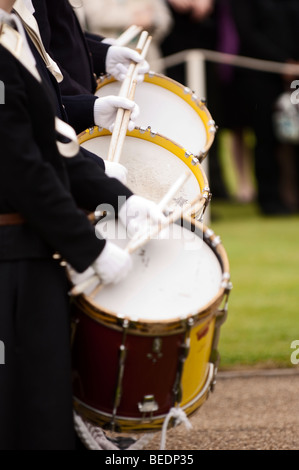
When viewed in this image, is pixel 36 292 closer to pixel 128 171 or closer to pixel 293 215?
pixel 128 171

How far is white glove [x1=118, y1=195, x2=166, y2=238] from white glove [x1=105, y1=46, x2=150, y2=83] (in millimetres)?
877

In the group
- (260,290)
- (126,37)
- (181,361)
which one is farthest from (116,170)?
(260,290)

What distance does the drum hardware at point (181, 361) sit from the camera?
2.16 meters

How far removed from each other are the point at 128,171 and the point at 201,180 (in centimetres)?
23

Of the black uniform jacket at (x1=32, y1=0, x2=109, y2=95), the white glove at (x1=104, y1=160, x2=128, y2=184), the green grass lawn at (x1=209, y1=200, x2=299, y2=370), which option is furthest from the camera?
the green grass lawn at (x1=209, y1=200, x2=299, y2=370)

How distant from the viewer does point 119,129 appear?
2.57 m

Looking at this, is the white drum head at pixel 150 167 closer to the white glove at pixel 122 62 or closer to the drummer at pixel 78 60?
the drummer at pixel 78 60

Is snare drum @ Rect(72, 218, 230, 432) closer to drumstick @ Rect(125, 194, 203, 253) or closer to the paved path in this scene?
drumstick @ Rect(125, 194, 203, 253)

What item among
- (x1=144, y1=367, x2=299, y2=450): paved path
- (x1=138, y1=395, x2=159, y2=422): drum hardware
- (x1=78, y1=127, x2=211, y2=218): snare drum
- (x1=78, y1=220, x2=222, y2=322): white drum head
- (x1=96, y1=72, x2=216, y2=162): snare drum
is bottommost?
(x1=144, y1=367, x2=299, y2=450): paved path

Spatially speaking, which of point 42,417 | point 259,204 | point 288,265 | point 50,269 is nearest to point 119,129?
point 50,269

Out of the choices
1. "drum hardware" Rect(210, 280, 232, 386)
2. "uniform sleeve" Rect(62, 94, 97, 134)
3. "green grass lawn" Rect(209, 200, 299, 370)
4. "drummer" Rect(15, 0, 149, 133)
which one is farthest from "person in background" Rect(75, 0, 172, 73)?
"drum hardware" Rect(210, 280, 232, 386)

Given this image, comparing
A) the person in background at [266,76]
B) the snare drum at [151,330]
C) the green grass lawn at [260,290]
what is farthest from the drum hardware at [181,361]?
the person in background at [266,76]

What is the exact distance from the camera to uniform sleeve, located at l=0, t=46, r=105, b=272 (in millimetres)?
2055

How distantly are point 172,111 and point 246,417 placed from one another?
123 cm
